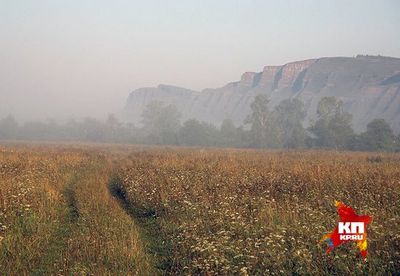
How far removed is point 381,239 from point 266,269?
103 inches

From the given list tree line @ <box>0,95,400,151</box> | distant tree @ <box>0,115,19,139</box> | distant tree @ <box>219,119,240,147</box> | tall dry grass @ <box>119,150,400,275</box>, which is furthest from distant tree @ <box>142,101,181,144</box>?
tall dry grass @ <box>119,150,400,275</box>

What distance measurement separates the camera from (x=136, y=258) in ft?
22.8

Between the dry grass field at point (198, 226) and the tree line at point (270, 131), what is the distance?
49987 millimetres

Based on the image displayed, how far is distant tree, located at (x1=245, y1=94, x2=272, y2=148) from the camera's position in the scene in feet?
245

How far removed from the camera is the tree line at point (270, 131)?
191 ft

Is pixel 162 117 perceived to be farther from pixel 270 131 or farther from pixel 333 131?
pixel 333 131

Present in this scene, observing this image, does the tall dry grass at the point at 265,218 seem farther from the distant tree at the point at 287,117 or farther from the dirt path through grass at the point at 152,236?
the distant tree at the point at 287,117

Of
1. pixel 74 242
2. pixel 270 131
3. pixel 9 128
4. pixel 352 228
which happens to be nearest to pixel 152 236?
pixel 74 242

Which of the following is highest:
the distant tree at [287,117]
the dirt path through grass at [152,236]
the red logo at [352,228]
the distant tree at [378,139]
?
the distant tree at [287,117]

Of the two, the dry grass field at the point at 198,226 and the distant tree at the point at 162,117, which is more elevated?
the distant tree at the point at 162,117

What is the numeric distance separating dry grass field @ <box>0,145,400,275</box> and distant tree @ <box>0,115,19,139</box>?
131574mm

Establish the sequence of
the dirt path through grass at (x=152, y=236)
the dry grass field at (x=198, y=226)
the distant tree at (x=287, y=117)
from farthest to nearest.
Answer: the distant tree at (x=287, y=117) < the dirt path through grass at (x=152, y=236) < the dry grass field at (x=198, y=226)

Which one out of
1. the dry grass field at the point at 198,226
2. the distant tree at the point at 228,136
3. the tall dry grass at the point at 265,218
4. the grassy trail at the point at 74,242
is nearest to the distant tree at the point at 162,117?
the distant tree at the point at 228,136

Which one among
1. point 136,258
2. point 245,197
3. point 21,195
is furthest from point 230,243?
point 21,195
